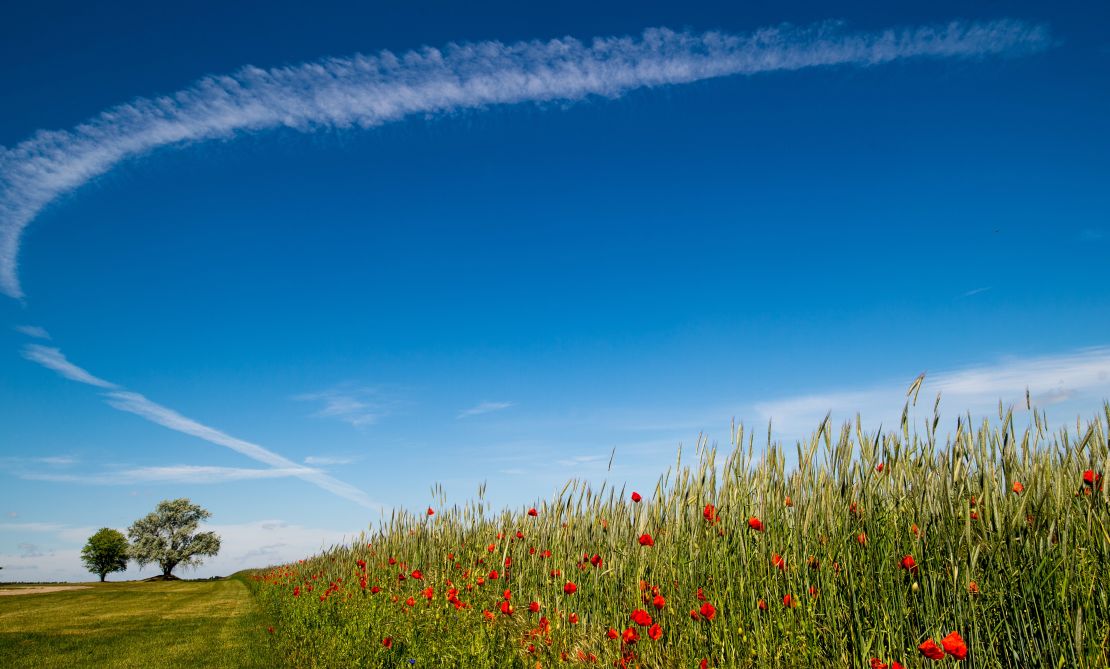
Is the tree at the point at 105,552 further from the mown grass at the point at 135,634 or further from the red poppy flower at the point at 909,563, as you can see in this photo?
the red poppy flower at the point at 909,563

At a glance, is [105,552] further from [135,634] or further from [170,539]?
[135,634]

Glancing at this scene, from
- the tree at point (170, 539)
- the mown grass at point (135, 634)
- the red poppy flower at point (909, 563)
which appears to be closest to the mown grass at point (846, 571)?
the red poppy flower at point (909, 563)

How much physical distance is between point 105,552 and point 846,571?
6137 cm

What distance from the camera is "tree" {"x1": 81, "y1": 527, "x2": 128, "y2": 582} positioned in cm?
4984

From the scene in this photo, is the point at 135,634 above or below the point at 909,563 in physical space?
below

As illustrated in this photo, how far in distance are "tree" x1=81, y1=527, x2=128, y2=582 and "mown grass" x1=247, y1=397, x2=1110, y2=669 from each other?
56827 mm

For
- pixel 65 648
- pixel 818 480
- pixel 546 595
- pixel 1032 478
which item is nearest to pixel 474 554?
pixel 546 595

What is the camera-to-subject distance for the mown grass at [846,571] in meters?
3.48

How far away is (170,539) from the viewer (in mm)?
52719

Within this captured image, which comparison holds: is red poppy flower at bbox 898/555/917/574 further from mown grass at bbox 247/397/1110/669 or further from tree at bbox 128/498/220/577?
tree at bbox 128/498/220/577

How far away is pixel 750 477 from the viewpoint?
511 cm

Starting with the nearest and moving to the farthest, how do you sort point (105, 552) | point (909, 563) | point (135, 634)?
1. point (909, 563)
2. point (135, 634)
3. point (105, 552)

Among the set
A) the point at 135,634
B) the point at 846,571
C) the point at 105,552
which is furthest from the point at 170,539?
the point at 846,571

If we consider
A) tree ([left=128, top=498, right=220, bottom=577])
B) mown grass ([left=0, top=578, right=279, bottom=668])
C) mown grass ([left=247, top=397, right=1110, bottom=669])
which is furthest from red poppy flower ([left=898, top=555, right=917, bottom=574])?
tree ([left=128, top=498, right=220, bottom=577])
